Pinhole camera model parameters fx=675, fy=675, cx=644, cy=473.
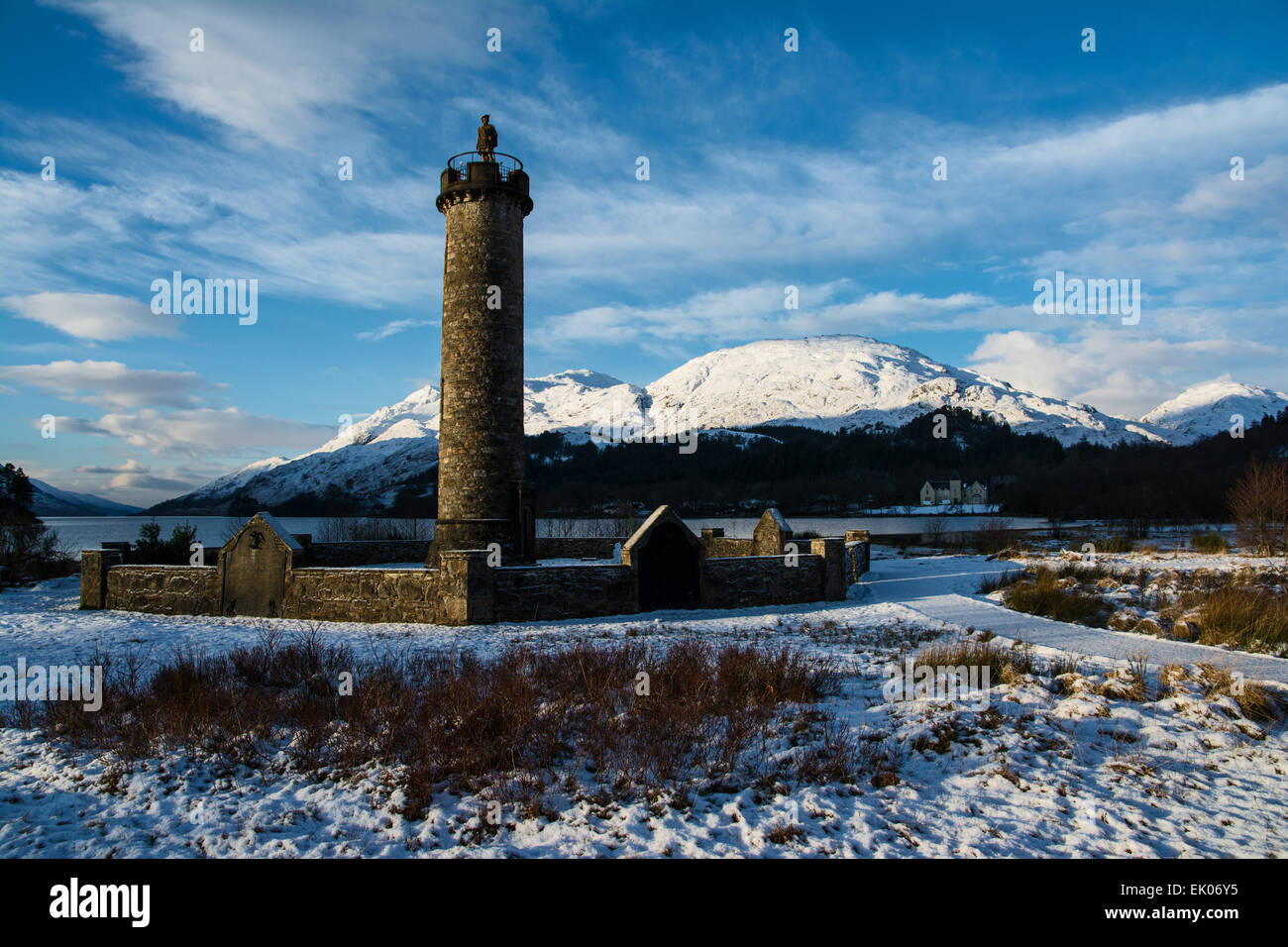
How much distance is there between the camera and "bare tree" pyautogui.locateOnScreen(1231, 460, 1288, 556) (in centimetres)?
2670

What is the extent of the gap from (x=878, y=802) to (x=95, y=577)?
21059 mm

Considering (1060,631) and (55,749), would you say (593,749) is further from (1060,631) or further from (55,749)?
(1060,631)

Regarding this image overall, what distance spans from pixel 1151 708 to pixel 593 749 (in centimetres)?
664

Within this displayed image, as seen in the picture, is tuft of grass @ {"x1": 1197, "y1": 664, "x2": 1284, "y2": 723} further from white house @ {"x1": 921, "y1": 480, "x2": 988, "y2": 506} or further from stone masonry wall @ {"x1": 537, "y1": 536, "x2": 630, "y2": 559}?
white house @ {"x1": 921, "y1": 480, "x2": 988, "y2": 506}

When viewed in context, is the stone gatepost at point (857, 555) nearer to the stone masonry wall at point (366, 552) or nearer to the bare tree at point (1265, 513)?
the bare tree at point (1265, 513)

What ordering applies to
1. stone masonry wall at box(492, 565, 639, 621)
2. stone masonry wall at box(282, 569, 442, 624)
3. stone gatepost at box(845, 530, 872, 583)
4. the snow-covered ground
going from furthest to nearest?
1. stone gatepost at box(845, 530, 872, 583)
2. stone masonry wall at box(282, 569, 442, 624)
3. stone masonry wall at box(492, 565, 639, 621)
4. the snow-covered ground

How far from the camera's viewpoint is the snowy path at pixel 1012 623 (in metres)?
10.3

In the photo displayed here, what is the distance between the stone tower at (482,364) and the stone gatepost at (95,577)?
873 centimetres

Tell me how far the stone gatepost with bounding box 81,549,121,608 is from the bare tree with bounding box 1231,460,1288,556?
39318mm

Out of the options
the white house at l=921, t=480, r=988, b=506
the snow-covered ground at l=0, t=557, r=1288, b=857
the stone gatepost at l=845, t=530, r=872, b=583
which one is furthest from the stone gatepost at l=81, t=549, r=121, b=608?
the white house at l=921, t=480, r=988, b=506

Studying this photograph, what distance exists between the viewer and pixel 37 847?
5430 mm

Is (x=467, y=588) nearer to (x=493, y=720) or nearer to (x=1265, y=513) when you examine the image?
(x=493, y=720)
